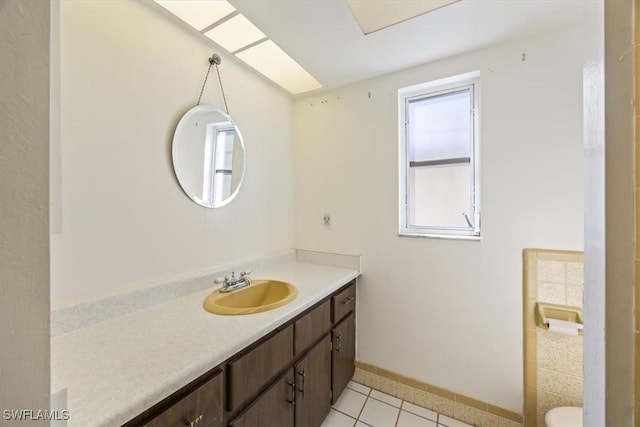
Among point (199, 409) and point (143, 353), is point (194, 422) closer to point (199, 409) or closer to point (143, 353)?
point (199, 409)

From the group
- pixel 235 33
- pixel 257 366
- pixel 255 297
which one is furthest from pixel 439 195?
pixel 235 33

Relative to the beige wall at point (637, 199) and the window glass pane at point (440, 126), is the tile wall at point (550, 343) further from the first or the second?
the beige wall at point (637, 199)

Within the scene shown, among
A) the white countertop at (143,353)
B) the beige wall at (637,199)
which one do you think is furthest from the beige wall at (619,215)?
the white countertop at (143,353)

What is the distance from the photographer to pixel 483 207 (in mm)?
1540

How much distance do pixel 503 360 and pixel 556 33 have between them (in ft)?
6.10

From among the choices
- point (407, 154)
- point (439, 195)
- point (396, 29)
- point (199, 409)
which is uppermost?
point (396, 29)

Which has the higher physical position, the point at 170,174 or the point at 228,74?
the point at 228,74

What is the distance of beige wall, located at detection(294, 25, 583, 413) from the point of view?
1.36 m

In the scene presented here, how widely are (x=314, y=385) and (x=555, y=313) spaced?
53.5 inches

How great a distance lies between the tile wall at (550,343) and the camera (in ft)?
4.37

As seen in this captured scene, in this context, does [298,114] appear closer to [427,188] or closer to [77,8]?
[427,188]

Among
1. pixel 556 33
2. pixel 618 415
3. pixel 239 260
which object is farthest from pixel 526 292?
pixel 239 260

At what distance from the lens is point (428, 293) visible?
1704 mm
